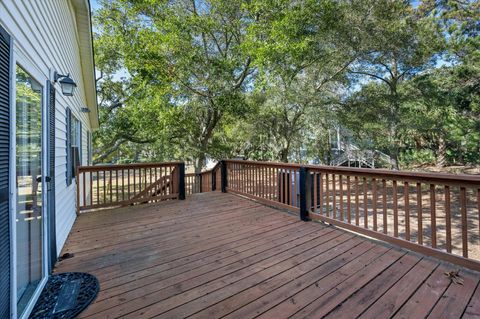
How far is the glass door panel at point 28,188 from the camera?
1.89 metres

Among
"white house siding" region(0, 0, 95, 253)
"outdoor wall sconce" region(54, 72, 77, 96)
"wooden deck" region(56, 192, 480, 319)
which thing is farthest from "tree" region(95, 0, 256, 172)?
"wooden deck" region(56, 192, 480, 319)

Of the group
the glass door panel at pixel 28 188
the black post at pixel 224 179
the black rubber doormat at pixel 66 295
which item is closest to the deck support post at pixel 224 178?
the black post at pixel 224 179

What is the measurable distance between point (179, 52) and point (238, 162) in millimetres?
4291

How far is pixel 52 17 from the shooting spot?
3.04 metres

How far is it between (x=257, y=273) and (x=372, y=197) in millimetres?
2100

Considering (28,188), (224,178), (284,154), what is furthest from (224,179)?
(284,154)

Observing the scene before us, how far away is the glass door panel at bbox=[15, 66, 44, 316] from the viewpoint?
189 centimetres

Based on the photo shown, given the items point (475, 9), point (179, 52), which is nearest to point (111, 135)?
point (179, 52)

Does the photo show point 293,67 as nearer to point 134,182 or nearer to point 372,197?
point 372,197

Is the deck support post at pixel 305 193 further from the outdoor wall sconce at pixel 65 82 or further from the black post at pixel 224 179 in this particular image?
the outdoor wall sconce at pixel 65 82

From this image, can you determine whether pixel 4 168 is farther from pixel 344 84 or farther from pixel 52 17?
pixel 344 84

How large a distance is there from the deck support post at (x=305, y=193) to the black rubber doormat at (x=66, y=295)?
2.97 m

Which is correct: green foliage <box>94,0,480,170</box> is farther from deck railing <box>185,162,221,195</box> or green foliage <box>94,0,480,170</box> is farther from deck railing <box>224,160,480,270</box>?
deck railing <box>224,160,480,270</box>

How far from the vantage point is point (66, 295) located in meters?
2.13
